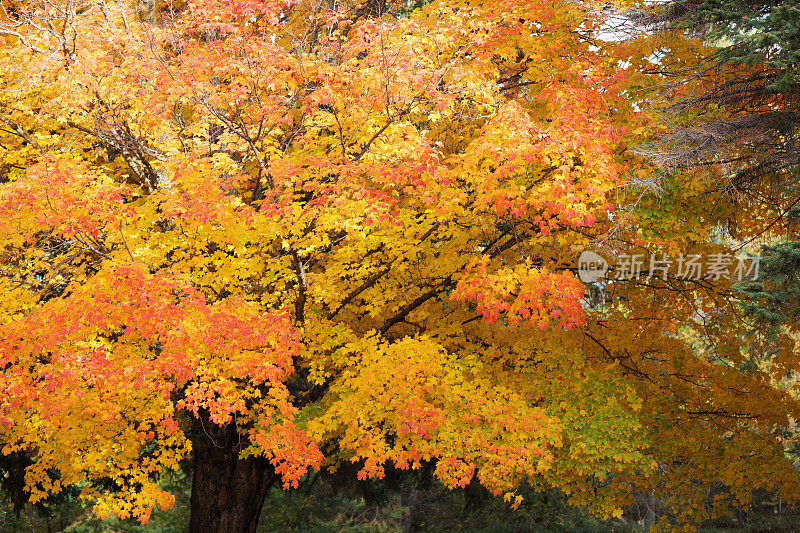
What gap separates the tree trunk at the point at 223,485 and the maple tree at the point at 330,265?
2.0 inches

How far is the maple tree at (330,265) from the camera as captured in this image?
8.32 metres

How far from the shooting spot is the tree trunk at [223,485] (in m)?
11.2

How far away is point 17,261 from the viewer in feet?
38.7

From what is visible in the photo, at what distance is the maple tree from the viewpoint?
27.3ft

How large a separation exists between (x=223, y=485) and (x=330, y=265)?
4484mm

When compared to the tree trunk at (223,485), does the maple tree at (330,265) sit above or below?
above

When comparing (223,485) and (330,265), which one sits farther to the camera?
(223,485)

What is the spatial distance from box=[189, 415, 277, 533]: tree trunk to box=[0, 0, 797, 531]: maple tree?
51mm

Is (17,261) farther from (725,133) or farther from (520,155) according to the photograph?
(725,133)

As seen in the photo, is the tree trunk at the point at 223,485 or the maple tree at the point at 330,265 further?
the tree trunk at the point at 223,485

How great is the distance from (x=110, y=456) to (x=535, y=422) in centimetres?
604

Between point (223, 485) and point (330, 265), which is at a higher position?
point (330, 265)

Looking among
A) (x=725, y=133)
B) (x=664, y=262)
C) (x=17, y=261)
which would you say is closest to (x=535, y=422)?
(x=664, y=262)

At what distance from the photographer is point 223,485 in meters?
11.3
